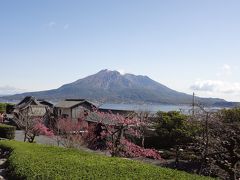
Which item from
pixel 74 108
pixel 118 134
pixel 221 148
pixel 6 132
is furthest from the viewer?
pixel 74 108

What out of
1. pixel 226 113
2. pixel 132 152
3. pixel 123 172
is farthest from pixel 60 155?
pixel 226 113

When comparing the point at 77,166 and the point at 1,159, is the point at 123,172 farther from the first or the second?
the point at 1,159

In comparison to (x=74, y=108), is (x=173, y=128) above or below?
below

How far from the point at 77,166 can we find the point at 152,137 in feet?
54.5

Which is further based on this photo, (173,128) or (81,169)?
(173,128)

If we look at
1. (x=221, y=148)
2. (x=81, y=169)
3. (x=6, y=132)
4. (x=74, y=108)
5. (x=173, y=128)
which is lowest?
(x=6, y=132)

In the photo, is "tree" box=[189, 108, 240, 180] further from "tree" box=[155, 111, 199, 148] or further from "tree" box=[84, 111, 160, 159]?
"tree" box=[155, 111, 199, 148]

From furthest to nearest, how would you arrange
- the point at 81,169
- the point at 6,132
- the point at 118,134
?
the point at 6,132 < the point at 118,134 < the point at 81,169

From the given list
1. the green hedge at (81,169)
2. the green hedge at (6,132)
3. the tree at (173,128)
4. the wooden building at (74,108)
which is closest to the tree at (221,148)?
the green hedge at (81,169)

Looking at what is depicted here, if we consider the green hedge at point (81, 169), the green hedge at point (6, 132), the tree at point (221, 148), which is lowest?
the green hedge at point (6, 132)

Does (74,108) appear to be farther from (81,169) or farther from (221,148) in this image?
(81,169)

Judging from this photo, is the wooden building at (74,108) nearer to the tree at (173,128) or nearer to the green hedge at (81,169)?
the tree at (173,128)

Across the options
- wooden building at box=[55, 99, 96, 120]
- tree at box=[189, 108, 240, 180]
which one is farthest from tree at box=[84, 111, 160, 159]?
wooden building at box=[55, 99, 96, 120]

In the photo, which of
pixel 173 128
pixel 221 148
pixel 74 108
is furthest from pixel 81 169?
pixel 74 108
